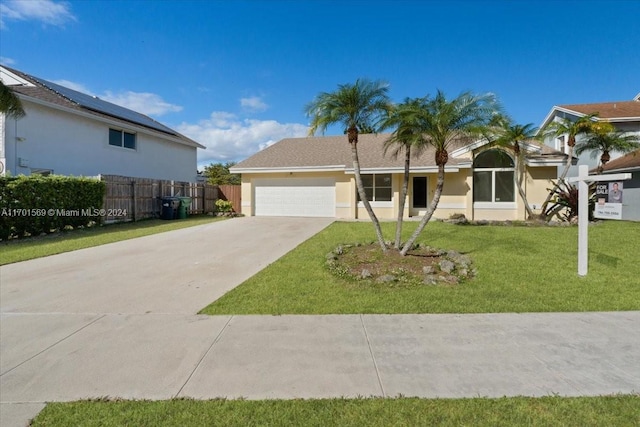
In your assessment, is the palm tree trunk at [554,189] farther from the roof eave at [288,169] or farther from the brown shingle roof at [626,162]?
the roof eave at [288,169]

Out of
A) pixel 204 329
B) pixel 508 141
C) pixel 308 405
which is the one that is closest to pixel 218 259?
pixel 204 329

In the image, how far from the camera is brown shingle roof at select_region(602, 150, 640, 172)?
16859 mm

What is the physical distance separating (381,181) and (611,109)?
663 inches

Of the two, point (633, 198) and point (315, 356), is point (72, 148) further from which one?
point (633, 198)

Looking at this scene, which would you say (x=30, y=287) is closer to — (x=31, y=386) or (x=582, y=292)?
(x=31, y=386)

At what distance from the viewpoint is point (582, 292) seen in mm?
5512

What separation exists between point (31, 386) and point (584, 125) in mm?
19509

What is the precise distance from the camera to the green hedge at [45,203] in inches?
419

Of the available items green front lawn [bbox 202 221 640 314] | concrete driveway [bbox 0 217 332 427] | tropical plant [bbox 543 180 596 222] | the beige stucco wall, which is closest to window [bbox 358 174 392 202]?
the beige stucco wall

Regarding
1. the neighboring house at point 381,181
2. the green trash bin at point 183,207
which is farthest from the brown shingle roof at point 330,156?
the green trash bin at point 183,207

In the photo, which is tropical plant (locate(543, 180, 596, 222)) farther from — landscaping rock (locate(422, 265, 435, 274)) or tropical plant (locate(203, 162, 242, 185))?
tropical plant (locate(203, 162, 242, 185))

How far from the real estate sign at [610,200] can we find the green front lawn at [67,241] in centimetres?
1331

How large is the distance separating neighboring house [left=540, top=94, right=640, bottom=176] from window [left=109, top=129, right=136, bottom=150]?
23.7 metres

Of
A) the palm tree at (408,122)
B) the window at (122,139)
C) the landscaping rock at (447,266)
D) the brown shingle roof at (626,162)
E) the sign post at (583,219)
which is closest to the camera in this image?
the sign post at (583,219)
